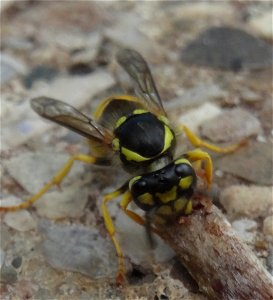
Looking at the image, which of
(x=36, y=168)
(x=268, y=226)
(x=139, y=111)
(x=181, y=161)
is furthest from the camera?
(x=36, y=168)

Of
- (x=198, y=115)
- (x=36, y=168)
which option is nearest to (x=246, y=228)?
(x=198, y=115)

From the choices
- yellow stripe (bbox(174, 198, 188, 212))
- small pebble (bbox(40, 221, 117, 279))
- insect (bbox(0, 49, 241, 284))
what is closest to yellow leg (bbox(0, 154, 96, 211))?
insect (bbox(0, 49, 241, 284))

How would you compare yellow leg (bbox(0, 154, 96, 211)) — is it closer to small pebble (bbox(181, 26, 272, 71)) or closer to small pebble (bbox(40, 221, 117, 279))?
small pebble (bbox(40, 221, 117, 279))

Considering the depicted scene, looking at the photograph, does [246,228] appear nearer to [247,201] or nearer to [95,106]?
[247,201]

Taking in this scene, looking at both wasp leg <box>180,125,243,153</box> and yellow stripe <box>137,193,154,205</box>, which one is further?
wasp leg <box>180,125,243,153</box>

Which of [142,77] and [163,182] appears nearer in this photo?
[163,182]

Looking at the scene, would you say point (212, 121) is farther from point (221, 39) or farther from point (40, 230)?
point (40, 230)

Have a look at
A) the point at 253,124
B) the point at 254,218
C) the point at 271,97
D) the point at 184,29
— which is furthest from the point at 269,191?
the point at 184,29

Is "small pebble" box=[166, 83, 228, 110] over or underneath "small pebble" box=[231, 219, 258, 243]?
underneath
